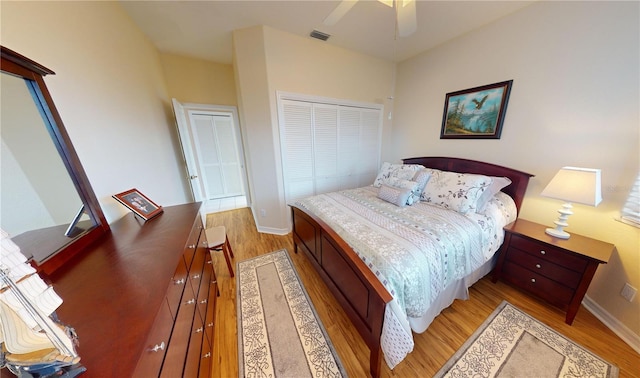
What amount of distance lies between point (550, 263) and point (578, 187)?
0.63 meters

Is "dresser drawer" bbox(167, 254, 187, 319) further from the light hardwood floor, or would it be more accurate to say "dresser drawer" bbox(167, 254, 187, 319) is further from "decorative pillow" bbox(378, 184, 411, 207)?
"decorative pillow" bbox(378, 184, 411, 207)

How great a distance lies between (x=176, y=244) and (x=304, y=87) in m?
2.34

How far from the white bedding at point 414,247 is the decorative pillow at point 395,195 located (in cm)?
6

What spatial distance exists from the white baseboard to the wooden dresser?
287cm

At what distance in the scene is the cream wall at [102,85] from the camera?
979 mm

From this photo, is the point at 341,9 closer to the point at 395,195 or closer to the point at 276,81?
the point at 276,81

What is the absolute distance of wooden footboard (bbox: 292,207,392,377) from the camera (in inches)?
43.8

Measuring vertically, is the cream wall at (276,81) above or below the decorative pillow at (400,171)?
above

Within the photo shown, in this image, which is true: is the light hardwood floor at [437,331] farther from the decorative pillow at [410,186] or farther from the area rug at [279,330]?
the decorative pillow at [410,186]

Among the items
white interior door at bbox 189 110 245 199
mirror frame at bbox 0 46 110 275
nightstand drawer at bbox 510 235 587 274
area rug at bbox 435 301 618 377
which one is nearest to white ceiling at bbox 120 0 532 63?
white interior door at bbox 189 110 245 199

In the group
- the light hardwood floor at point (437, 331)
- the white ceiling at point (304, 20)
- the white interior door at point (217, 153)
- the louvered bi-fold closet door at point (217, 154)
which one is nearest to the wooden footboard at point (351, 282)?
the light hardwood floor at point (437, 331)

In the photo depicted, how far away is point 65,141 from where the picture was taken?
0.99 metres

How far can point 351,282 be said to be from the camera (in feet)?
4.41

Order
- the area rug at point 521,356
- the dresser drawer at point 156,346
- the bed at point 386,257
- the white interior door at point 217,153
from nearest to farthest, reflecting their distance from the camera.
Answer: the dresser drawer at point 156,346
the bed at point 386,257
the area rug at point 521,356
the white interior door at point 217,153
